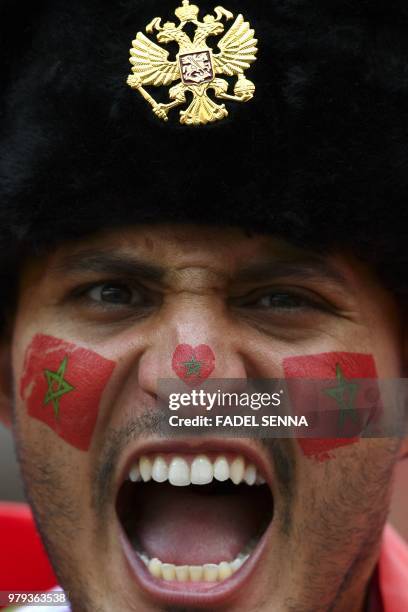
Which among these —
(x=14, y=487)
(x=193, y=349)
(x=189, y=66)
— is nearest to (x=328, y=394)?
(x=193, y=349)

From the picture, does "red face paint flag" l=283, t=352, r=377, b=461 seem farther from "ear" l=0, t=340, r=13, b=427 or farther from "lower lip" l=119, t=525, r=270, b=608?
"ear" l=0, t=340, r=13, b=427

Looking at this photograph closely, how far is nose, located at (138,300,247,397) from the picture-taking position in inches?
85.0

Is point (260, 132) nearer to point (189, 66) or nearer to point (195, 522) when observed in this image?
point (189, 66)

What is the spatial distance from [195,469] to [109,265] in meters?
0.48

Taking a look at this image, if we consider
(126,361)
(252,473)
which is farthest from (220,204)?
(252,473)

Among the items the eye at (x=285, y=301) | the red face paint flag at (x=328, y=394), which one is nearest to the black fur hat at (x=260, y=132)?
the eye at (x=285, y=301)

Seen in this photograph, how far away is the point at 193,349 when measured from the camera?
85.3 inches

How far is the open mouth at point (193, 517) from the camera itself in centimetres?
225

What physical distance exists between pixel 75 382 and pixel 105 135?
549 millimetres

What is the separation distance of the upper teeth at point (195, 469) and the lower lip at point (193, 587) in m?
0.15

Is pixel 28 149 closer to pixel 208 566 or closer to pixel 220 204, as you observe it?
pixel 220 204

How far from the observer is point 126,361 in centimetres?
228

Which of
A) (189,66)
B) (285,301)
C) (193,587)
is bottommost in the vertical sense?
(193,587)

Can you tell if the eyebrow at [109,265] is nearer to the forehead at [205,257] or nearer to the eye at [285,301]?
the forehead at [205,257]
